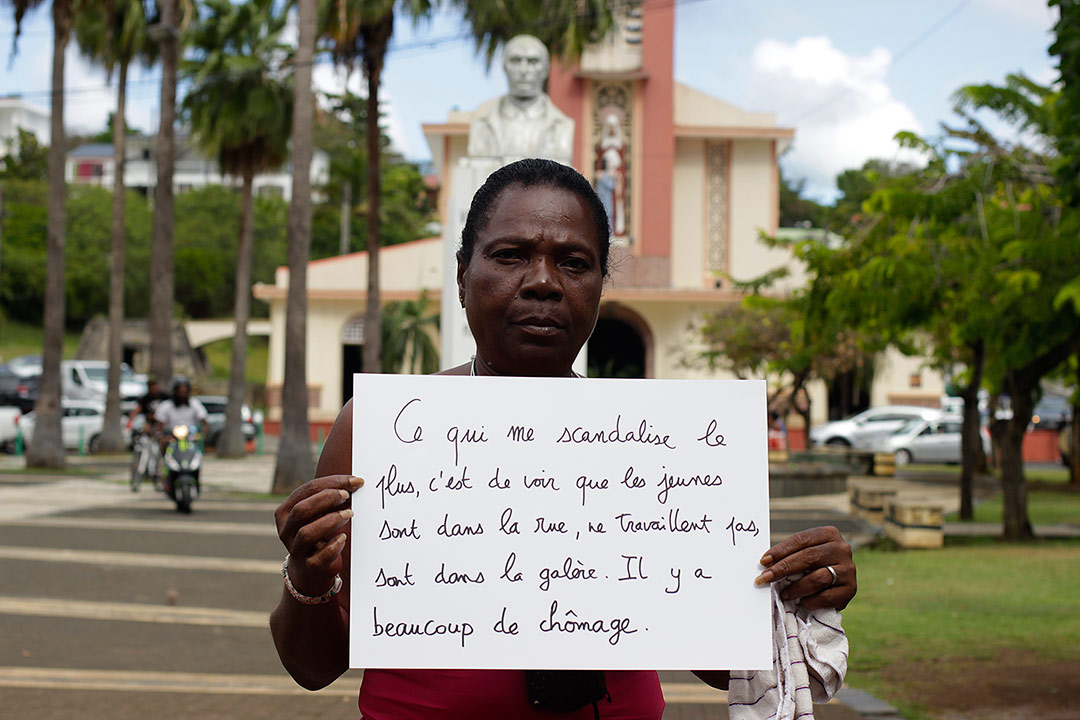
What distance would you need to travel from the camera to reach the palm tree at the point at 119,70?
26031mm

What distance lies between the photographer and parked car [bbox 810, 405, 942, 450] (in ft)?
113

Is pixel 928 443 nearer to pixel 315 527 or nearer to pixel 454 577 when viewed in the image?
pixel 454 577

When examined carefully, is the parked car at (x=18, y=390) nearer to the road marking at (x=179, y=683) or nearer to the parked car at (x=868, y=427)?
the parked car at (x=868, y=427)

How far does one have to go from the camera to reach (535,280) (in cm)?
217

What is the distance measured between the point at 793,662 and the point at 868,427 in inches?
1332

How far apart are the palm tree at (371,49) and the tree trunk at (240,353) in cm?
711

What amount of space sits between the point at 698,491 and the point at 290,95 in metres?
26.5

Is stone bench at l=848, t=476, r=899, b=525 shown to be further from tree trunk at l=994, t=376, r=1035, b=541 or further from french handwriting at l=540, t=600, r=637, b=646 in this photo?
french handwriting at l=540, t=600, r=637, b=646

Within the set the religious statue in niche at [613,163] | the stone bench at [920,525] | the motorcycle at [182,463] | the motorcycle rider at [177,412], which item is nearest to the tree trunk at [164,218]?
the motorcycle rider at [177,412]

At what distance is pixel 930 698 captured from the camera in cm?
671

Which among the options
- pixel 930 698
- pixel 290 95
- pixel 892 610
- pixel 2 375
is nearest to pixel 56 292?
pixel 290 95

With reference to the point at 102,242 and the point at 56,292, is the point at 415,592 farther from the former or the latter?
the point at 102,242

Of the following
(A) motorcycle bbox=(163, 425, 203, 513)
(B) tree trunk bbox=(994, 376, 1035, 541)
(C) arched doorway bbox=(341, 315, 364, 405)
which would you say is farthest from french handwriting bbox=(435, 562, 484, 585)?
(C) arched doorway bbox=(341, 315, 364, 405)

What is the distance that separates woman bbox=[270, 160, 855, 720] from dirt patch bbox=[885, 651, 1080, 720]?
15.6 ft
